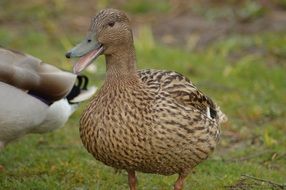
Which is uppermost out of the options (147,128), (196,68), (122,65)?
(196,68)

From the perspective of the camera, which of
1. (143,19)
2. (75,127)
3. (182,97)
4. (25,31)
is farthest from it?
(143,19)

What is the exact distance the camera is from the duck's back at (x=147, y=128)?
15.6 ft

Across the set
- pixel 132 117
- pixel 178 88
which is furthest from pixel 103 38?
pixel 178 88

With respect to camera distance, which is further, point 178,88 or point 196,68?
point 196,68

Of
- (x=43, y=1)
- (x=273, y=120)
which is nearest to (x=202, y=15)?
(x=43, y=1)

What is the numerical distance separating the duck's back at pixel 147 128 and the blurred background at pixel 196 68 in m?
1.01

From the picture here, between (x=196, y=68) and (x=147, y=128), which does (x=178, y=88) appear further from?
→ (x=196, y=68)

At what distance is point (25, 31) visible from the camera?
11.6m

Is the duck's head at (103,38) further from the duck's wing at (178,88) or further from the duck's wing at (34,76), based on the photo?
the duck's wing at (34,76)

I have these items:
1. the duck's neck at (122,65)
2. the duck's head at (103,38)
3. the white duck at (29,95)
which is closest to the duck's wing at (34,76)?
the white duck at (29,95)

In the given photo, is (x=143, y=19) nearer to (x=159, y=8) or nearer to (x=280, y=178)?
(x=159, y=8)

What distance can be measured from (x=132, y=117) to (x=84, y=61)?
51 cm

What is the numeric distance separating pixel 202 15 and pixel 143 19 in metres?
1.02

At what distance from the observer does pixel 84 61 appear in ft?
15.0
